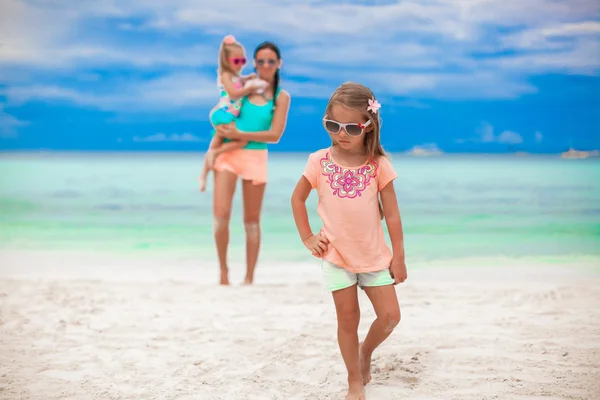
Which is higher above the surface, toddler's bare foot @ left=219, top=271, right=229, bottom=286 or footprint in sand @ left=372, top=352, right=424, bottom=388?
footprint in sand @ left=372, top=352, right=424, bottom=388

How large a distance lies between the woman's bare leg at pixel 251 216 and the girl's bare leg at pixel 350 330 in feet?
7.90

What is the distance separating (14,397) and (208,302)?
169cm

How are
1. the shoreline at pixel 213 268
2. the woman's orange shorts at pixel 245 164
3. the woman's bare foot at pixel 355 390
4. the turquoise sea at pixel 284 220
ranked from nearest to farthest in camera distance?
the woman's bare foot at pixel 355 390
the woman's orange shorts at pixel 245 164
the shoreline at pixel 213 268
the turquoise sea at pixel 284 220

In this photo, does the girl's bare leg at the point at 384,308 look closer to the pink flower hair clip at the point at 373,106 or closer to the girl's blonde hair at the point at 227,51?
the pink flower hair clip at the point at 373,106

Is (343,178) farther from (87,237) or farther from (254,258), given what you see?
(87,237)

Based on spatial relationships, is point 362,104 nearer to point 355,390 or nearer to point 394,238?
point 394,238

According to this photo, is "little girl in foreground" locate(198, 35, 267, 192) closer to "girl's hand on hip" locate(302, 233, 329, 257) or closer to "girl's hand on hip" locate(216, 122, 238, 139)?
"girl's hand on hip" locate(216, 122, 238, 139)

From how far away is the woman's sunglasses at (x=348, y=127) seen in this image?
2.36m

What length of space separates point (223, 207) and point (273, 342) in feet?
5.52

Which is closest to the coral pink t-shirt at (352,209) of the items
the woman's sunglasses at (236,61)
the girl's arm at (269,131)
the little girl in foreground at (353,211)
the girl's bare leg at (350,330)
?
the little girl in foreground at (353,211)

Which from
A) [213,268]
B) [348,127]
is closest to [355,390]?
[348,127]

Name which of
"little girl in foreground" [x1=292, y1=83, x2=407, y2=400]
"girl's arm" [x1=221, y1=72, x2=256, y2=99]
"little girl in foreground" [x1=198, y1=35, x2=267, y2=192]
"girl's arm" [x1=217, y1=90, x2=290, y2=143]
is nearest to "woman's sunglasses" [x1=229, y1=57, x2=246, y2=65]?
"little girl in foreground" [x1=198, y1=35, x2=267, y2=192]

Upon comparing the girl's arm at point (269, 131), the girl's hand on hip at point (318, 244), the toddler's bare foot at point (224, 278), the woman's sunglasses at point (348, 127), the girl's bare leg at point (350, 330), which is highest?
the woman's sunglasses at point (348, 127)

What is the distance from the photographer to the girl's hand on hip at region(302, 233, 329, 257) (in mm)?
2436
